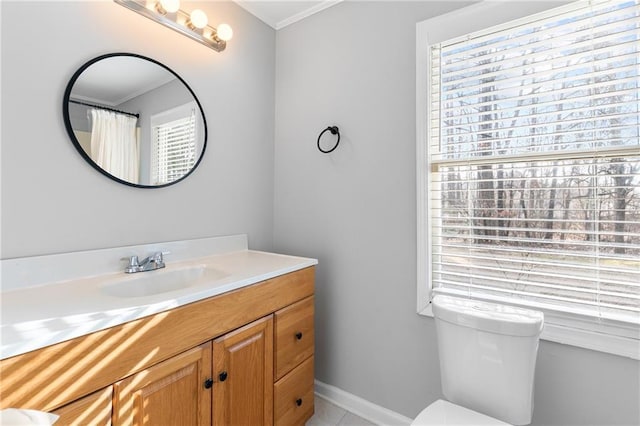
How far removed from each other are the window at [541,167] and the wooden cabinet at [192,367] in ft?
2.55

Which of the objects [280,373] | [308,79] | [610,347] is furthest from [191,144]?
[610,347]

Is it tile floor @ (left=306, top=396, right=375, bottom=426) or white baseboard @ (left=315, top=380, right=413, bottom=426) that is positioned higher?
white baseboard @ (left=315, top=380, right=413, bottom=426)

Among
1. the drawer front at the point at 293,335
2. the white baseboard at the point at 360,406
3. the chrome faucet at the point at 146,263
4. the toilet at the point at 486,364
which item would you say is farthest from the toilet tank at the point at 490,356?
the chrome faucet at the point at 146,263

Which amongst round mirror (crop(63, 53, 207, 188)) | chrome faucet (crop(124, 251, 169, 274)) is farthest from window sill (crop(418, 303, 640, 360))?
round mirror (crop(63, 53, 207, 188))

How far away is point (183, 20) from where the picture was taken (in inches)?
62.4

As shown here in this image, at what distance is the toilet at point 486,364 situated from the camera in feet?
3.56

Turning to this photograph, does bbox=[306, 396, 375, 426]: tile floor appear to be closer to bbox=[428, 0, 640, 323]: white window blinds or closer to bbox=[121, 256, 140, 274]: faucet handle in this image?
bbox=[428, 0, 640, 323]: white window blinds

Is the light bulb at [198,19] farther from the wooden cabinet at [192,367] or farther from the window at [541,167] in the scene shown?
the wooden cabinet at [192,367]

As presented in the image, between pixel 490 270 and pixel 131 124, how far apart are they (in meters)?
1.88

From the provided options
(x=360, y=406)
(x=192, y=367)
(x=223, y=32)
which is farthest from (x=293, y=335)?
(x=223, y=32)

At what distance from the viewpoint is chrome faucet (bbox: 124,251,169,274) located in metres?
1.36

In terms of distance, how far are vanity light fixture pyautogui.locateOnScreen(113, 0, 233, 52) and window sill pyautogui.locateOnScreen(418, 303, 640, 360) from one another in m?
2.17

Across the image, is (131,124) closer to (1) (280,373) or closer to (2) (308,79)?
(2) (308,79)

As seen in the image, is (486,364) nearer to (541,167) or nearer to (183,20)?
(541,167)
